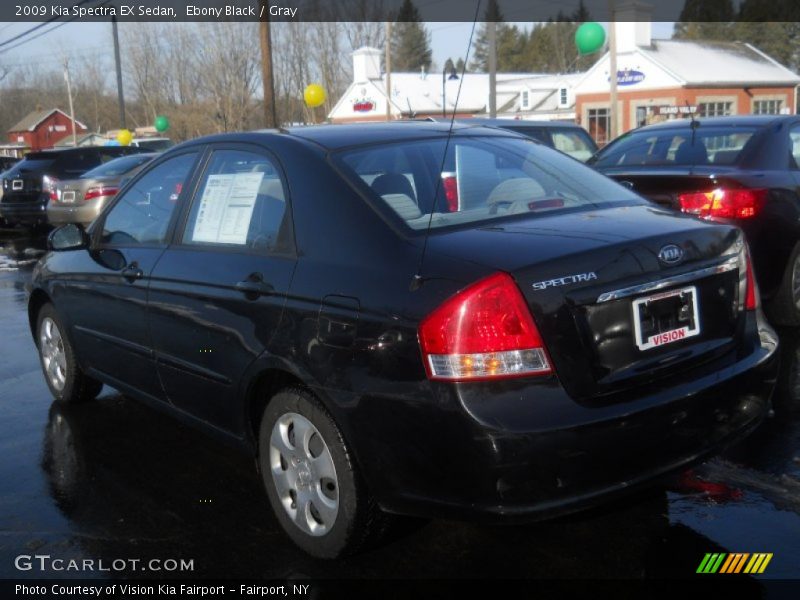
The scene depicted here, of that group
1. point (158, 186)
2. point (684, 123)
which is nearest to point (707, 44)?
point (684, 123)

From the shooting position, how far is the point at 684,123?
7125 mm

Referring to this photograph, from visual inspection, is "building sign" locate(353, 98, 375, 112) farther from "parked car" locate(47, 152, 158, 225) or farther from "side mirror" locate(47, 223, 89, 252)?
"side mirror" locate(47, 223, 89, 252)

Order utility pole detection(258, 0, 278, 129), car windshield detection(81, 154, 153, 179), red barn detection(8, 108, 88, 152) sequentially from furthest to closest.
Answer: red barn detection(8, 108, 88, 152)
utility pole detection(258, 0, 278, 129)
car windshield detection(81, 154, 153, 179)

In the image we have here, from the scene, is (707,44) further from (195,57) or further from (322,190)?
(322,190)

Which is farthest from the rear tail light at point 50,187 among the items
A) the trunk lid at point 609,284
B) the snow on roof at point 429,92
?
the snow on roof at point 429,92

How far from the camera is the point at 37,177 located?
16.8 metres

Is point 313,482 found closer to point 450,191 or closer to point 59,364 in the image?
point 450,191

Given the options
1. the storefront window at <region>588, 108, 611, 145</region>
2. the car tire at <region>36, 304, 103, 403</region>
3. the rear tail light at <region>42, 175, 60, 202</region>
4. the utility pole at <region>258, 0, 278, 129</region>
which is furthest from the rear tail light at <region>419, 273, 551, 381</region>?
the storefront window at <region>588, 108, 611, 145</region>

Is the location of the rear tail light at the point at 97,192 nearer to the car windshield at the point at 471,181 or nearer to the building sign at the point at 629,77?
the car windshield at the point at 471,181

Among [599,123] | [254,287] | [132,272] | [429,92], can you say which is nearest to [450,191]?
[254,287]

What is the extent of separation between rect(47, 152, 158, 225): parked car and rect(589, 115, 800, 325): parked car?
9.83 metres

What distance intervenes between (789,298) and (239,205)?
174 inches

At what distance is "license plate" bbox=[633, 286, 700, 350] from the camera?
2.89m

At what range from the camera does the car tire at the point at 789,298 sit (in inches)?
246
